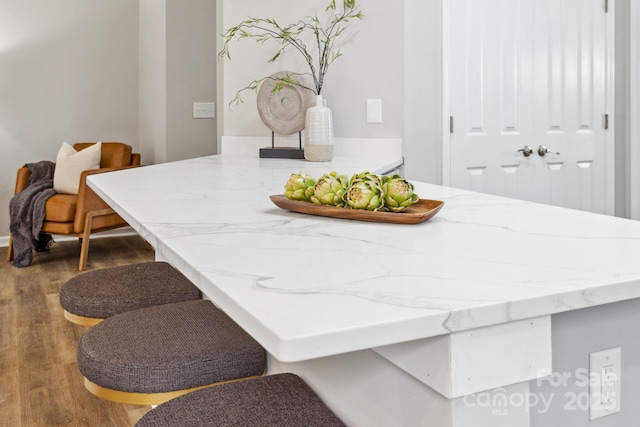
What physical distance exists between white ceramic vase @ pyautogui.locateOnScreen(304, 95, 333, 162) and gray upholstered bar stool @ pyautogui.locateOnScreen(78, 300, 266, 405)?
64.4 inches

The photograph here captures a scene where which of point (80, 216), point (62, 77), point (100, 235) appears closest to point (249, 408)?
point (80, 216)

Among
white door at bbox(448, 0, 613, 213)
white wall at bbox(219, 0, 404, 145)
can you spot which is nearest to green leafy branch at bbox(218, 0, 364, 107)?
white wall at bbox(219, 0, 404, 145)

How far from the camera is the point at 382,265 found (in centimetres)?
88

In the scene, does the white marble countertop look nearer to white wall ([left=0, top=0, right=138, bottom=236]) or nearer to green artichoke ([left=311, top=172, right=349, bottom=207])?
green artichoke ([left=311, top=172, right=349, bottom=207])

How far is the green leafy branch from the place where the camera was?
304 centimetres

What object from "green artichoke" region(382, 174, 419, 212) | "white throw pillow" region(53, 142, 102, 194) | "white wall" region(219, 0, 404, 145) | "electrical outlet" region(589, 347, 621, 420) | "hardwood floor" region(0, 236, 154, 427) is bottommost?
"hardwood floor" region(0, 236, 154, 427)

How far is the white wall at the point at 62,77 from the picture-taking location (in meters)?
5.48

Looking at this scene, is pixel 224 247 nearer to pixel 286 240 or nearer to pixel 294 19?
pixel 286 240

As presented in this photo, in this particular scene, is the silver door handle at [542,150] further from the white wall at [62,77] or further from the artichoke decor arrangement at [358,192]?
the white wall at [62,77]

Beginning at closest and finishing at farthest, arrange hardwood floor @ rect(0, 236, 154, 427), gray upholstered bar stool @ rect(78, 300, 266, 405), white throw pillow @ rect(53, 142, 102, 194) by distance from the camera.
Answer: gray upholstered bar stool @ rect(78, 300, 266, 405), hardwood floor @ rect(0, 236, 154, 427), white throw pillow @ rect(53, 142, 102, 194)

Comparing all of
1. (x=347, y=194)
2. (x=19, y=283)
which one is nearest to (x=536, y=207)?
(x=347, y=194)

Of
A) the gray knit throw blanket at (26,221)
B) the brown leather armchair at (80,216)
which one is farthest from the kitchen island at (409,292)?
the gray knit throw blanket at (26,221)

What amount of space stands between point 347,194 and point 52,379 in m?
2.09

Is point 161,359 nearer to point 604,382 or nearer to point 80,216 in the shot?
point 604,382
